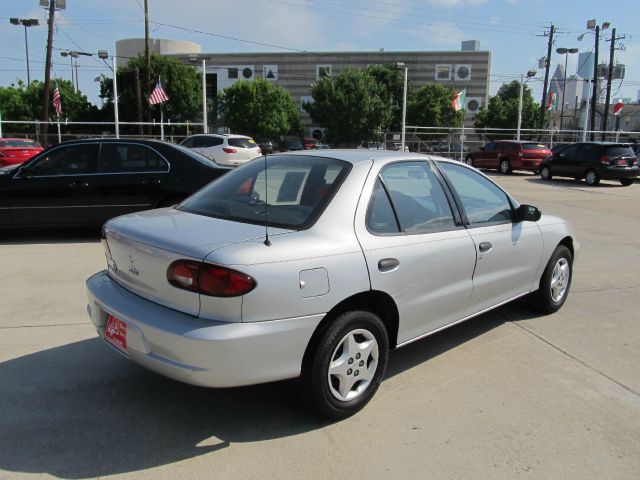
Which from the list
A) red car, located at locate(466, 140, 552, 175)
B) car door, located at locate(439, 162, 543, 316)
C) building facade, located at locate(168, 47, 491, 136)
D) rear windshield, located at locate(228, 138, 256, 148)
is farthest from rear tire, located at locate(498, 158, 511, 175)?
building facade, located at locate(168, 47, 491, 136)

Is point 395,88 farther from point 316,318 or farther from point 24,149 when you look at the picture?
point 316,318

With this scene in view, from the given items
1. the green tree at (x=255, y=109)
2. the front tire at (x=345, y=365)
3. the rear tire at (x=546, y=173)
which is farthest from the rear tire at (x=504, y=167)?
the green tree at (x=255, y=109)

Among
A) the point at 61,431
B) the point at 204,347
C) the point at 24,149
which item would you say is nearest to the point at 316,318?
the point at 204,347

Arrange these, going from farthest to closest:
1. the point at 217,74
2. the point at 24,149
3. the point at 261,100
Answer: the point at 217,74, the point at 261,100, the point at 24,149

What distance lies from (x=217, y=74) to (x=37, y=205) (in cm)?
8066

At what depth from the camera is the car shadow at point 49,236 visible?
8328mm

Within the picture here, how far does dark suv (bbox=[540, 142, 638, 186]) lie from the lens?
795 inches

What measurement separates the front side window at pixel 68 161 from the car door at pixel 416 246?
5.88 metres

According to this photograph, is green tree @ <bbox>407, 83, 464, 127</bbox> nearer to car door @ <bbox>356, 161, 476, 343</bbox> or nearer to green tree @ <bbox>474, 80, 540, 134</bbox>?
green tree @ <bbox>474, 80, 540, 134</bbox>

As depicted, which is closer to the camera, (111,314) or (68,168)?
(111,314)

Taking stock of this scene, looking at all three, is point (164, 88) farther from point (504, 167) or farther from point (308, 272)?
point (308, 272)

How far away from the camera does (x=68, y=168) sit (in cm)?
813

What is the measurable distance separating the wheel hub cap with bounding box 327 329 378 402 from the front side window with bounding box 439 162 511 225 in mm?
1389

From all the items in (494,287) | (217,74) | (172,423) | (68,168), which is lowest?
(172,423)
